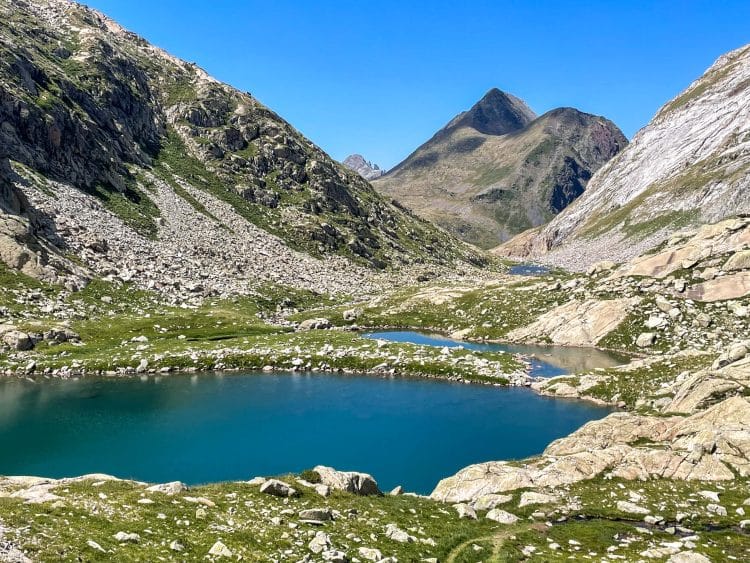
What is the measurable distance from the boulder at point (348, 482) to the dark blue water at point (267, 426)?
444 inches

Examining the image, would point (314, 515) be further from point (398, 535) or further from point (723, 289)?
point (723, 289)

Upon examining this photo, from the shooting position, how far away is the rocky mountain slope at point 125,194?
4198 inches

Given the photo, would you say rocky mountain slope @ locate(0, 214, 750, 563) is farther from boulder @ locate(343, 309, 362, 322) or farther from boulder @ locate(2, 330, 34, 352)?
boulder @ locate(343, 309, 362, 322)

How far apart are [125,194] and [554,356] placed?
410 feet

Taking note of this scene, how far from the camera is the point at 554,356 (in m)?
78.0

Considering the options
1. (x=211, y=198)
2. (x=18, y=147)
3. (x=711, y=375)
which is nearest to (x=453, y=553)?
(x=711, y=375)

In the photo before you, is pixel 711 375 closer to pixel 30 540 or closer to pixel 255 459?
pixel 255 459

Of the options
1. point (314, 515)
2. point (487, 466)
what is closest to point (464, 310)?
point (487, 466)

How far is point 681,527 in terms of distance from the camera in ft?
75.7

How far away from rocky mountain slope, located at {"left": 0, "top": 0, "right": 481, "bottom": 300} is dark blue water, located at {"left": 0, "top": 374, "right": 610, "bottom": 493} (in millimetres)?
43192

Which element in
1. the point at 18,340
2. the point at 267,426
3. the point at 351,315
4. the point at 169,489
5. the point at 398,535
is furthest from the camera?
the point at 351,315

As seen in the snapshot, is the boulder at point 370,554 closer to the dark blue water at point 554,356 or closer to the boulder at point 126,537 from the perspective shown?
the boulder at point 126,537

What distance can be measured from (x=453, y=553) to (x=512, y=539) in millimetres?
3359

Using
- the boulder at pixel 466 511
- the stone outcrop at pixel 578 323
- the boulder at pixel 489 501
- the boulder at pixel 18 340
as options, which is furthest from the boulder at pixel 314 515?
the stone outcrop at pixel 578 323
